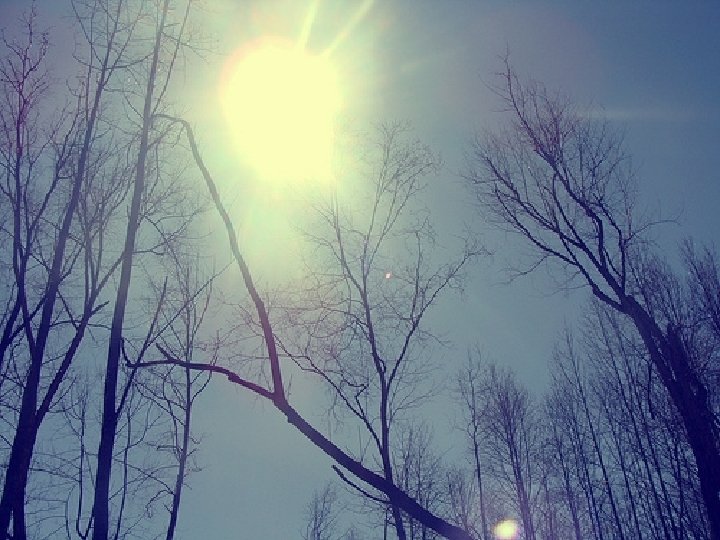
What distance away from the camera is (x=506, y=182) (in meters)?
10.4

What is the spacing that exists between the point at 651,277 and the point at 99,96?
52.1 feet

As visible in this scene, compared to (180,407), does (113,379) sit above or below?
below

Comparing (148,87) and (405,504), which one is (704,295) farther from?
(405,504)

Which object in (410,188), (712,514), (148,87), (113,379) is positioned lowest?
(712,514)

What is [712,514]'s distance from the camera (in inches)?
205

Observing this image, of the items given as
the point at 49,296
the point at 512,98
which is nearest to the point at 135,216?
the point at 49,296

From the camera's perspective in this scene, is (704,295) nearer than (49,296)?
No

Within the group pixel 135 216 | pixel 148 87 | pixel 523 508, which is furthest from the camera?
pixel 523 508

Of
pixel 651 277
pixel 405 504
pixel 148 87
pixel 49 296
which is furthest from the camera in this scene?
pixel 651 277

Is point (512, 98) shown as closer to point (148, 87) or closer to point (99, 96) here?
point (148, 87)

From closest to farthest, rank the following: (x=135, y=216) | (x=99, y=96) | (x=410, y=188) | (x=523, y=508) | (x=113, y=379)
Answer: (x=113, y=379), (x=135, y=216), (x=99, y=96), (x=410, y=188), (x=523, y=508)

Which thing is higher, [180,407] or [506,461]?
[506,461]

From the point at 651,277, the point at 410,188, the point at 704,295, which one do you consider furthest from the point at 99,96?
the point at 704,295

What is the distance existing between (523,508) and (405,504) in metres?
27.4
